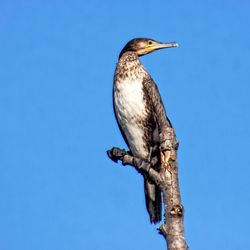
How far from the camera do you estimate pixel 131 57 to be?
9375mm

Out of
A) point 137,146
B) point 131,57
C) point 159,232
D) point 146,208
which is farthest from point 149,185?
point 159,232

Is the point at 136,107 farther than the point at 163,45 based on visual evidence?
No

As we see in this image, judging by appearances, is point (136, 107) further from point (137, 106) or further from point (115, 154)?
point (115, 154)

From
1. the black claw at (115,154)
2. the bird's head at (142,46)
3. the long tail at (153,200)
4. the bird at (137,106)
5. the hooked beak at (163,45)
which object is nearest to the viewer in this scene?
the black claw at (115,154)

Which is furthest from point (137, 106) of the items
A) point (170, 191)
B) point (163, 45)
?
point (170, 191)

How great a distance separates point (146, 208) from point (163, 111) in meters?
1.24

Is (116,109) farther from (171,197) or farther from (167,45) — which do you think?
(171,197)

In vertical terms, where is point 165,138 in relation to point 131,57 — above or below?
below

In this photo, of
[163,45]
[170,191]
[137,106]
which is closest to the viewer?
[170,191]

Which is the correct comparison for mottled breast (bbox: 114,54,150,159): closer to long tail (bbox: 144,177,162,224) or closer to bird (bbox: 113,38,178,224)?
bird (bbox: 113,38,178,224)

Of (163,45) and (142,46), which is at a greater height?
(142,46)

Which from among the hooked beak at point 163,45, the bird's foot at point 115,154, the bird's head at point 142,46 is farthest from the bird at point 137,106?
the bird's foot at point 115,154

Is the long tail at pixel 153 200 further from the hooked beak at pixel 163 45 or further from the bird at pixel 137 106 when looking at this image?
the hooked beak at pixel 163 45

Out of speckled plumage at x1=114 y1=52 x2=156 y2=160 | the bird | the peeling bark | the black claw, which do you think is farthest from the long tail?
the peeling bark
